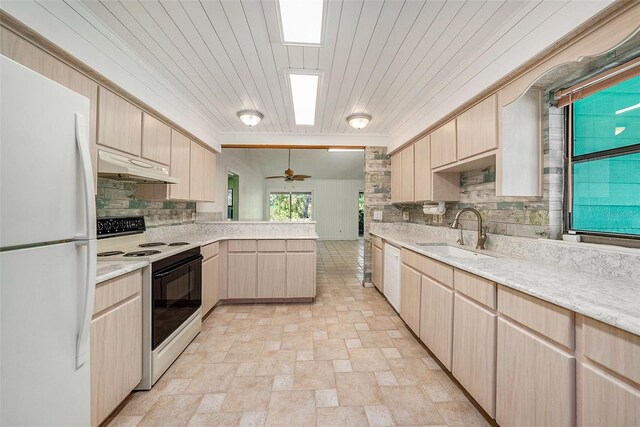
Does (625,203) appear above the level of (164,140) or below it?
below

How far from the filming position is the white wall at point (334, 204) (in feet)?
33.3

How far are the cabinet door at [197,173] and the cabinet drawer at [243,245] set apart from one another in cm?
76

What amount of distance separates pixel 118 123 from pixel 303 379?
7.89 ft

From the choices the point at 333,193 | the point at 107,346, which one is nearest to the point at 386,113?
the point at 107,346

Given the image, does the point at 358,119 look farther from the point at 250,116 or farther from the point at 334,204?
the point at 334,204

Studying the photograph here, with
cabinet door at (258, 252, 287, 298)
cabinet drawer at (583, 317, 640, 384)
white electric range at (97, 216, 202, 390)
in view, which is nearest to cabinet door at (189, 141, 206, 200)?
white electric range at (97, 216, 202, 390)

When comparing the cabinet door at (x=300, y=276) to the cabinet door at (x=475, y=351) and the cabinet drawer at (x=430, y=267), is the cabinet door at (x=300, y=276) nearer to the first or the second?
the cabinet drawer at (x=430, y=267)

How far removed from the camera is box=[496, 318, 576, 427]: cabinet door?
104 centimetres

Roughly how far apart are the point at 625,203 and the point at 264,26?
8.09 feet

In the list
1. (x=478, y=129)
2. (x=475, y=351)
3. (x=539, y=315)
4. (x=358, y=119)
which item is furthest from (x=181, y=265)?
(x=478, y=129)

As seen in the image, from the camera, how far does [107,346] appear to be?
1441 mm

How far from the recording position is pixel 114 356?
1503mm

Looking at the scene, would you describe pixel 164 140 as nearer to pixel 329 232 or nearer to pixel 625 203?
pixel 625 203

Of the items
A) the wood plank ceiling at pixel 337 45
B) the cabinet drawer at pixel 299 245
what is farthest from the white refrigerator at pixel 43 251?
the cabinet drawer at pixel 299 245
